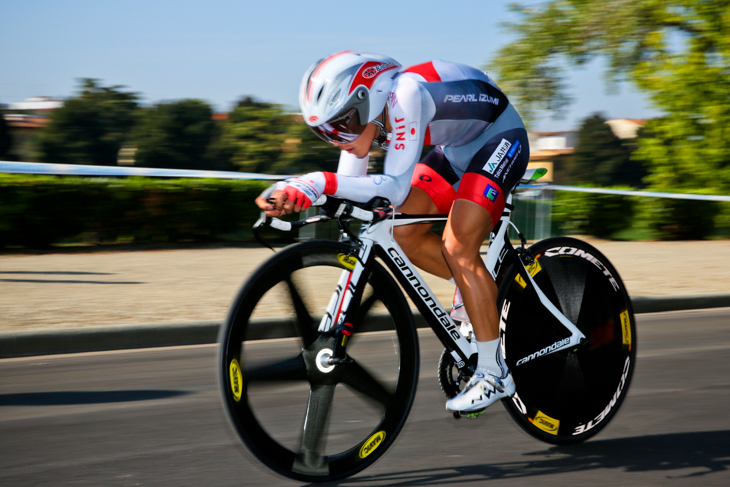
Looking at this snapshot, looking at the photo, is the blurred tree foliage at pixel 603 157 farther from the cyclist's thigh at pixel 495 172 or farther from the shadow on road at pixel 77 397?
the cyclist's thigh at pixel 495 172

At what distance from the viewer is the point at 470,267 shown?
3580 millimetres

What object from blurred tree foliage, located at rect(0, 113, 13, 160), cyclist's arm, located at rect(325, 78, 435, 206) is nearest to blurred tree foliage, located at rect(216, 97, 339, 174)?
blurred tree foliage, located at rect(0, 113, 13, 160)

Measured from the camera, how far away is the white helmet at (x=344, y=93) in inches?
128

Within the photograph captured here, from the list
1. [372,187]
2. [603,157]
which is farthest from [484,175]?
[603,157]

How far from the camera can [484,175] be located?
363 cm

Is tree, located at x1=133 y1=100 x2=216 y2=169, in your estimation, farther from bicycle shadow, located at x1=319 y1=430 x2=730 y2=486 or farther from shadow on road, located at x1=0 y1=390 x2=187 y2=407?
bicycle shadow, located at x1=319 y1=430 x2=730 y2=486

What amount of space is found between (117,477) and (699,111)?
18.1m

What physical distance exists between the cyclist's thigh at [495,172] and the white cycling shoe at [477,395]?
67 cm

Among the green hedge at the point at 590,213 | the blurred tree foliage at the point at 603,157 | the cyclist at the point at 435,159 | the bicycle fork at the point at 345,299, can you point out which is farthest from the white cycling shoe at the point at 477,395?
the blurred tree foliage at the point at 603,157

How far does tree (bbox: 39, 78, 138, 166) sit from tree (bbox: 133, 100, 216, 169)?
1.94 meters

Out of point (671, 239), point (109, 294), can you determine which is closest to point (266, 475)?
point (109, 294)

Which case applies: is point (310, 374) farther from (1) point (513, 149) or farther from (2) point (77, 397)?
(2) point (77, 397)

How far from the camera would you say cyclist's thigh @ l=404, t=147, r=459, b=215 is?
153 inches

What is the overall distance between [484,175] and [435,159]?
0.43 meters
